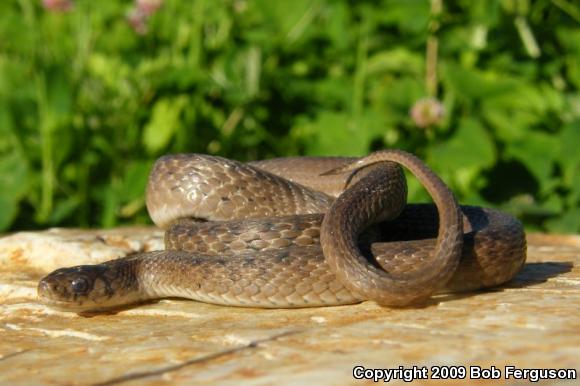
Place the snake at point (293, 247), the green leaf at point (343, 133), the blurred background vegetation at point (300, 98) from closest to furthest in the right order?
1. the snake at point (293, 247)
2. the green leaf at point (343, 133)
3. the blurred background vegetation at point (300, 98)

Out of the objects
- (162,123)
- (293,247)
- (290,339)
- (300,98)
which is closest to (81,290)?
(293,247)

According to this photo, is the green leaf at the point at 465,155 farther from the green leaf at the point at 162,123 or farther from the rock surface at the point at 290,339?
the rock surface at the point at 290,339

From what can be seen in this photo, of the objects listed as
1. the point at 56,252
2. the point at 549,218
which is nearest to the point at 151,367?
the point at 56,252

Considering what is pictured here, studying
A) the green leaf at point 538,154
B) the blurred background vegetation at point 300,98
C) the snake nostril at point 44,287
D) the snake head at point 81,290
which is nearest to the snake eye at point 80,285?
the snake head at point 81,290

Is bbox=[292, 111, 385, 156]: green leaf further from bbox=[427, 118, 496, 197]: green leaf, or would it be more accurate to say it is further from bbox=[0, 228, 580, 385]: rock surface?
bbox=[0, 228, 580, 385]: rock surface

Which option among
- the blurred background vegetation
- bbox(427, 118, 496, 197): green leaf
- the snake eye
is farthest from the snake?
the blurred background vegetation

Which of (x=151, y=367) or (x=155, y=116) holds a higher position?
(x=155, y=116)

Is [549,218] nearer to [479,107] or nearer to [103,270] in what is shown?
[479,107]

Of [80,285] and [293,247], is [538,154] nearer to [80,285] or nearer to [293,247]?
[293,247]
